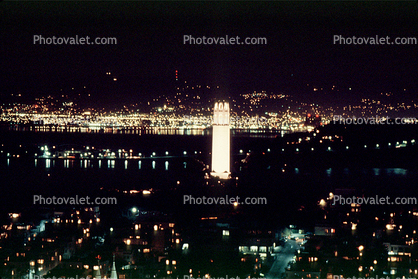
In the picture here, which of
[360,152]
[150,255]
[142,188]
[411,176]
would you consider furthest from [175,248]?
[360,152]

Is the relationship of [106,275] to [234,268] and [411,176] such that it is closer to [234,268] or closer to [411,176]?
[234,268]
